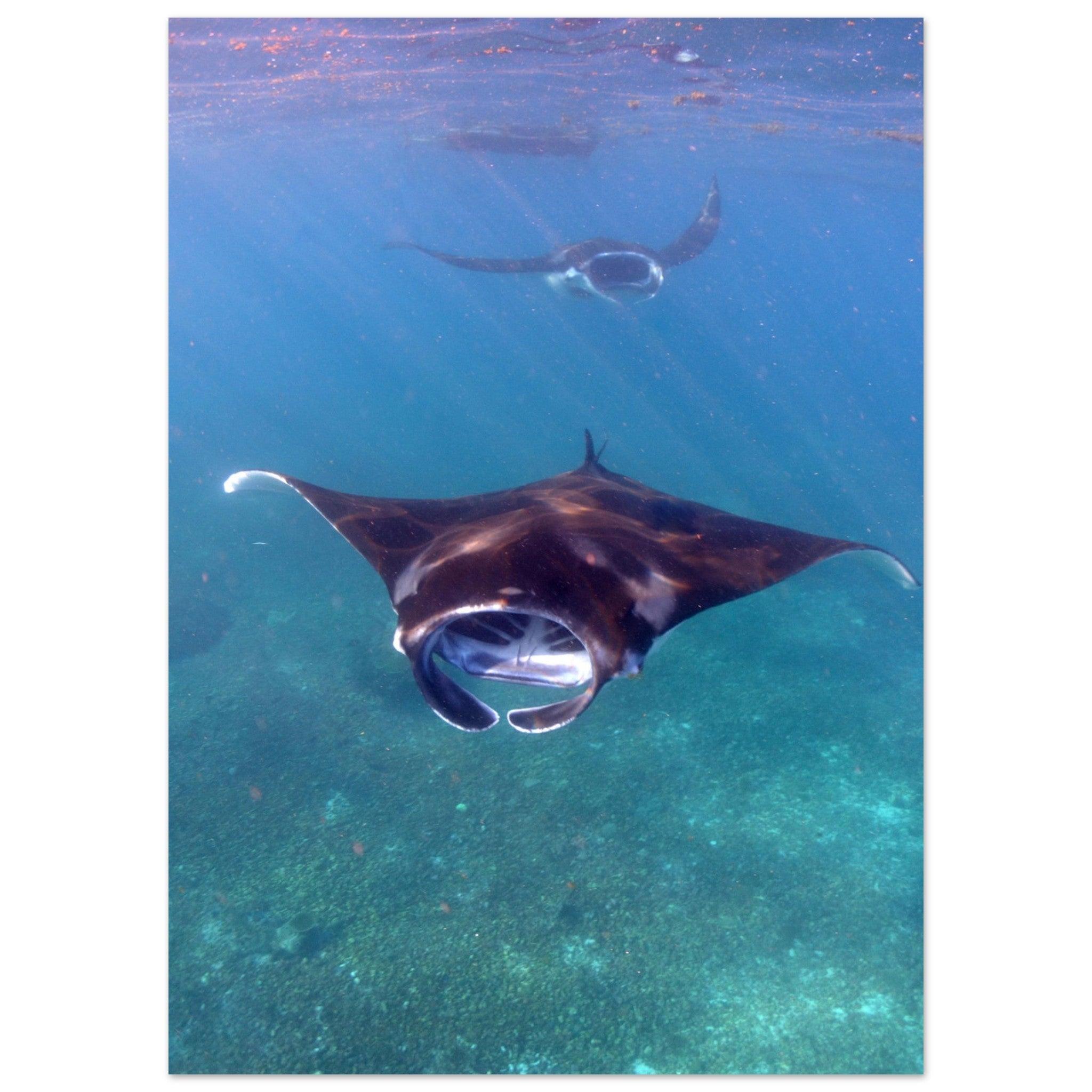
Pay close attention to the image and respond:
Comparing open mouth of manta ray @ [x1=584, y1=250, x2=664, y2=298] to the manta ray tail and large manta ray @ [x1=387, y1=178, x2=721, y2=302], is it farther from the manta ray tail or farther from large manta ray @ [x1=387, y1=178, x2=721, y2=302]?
the manta ray tail

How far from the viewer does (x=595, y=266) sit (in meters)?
16.2

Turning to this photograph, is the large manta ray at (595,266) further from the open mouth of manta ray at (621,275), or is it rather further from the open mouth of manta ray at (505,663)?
the open mouth of manta ray at (505,663)

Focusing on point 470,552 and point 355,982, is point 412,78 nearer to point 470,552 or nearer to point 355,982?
point 470,552

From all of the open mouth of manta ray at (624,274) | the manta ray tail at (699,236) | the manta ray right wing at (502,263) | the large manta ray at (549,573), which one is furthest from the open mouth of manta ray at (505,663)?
the manta ray tail at (699,236)

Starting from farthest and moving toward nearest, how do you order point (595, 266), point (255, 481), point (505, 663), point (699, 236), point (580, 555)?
point (699, 236)
point (595, 266)
point (255, 481)
point (505, 663)
point (580, 555)

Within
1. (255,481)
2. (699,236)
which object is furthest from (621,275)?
(255,481)

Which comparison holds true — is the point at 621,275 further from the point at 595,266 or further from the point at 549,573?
the point at 549,573

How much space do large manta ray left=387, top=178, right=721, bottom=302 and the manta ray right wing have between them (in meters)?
0.01

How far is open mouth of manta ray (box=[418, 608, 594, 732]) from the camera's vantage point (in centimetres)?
335

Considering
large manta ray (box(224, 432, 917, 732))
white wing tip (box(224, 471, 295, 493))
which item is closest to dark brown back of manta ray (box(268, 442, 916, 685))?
large manta ray (box(224, 432, 917, 732))

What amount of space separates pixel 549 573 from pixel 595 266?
14473 mm

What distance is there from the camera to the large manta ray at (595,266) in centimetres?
1616

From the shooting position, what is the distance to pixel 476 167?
35.1 m

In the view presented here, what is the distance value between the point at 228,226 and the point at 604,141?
152 feet
